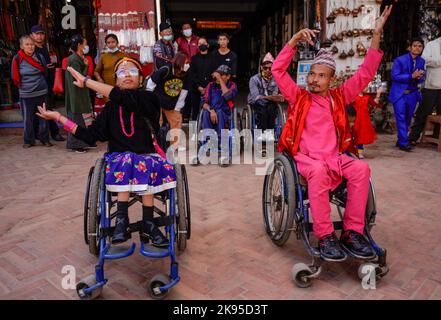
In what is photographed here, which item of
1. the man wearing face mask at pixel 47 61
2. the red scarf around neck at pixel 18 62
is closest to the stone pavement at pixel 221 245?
the red scarf around neck at pixel 18 62

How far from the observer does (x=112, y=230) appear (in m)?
2.41

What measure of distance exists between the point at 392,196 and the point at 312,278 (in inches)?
76.6

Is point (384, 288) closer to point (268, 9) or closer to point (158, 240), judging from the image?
point (158, 240)

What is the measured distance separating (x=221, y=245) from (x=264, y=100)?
3.02 m

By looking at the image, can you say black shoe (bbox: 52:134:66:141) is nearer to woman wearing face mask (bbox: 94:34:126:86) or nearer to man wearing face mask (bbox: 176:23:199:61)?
woman wearing face mask (bbox: 94:34:126:86)

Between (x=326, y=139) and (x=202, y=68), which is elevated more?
(x=202, y=68)

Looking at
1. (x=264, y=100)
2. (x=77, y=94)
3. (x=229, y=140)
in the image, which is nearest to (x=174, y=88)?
(x=229, y=140)

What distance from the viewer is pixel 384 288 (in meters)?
2.34

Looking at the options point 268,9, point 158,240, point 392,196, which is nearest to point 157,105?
point 158,240

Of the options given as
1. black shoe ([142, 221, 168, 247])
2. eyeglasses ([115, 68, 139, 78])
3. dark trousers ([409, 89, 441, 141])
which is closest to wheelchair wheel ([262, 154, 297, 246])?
black shoe ([142, 221, 168, 247])

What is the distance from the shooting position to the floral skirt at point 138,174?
2414 millimetres

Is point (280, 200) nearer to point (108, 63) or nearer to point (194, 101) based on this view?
point (108, 63)

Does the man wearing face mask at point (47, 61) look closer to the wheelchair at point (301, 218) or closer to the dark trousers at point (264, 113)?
the dark trousers at point (264, 113)
